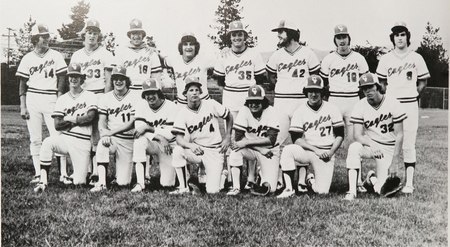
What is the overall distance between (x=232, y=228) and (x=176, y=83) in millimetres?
1897

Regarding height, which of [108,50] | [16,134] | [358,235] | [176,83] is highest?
[108,50]

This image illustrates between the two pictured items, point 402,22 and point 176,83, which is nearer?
point 402,22

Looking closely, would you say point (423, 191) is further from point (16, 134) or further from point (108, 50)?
point (16, 134)

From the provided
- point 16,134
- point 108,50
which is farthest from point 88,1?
point 16,134

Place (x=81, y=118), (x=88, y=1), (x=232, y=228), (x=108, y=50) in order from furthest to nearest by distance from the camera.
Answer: (x=108, y=50) → (x=81, y=118) → (x=88, y=1) → (x=232, y=228)

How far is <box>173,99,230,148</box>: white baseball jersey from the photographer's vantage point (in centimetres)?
475

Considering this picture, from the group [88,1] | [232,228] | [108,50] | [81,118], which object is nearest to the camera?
[232,228]

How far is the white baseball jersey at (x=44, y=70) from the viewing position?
16.3 feet

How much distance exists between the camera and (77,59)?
505 centimetres

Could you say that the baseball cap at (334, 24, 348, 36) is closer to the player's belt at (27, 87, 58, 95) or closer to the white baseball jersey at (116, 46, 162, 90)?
the white baseball jersey at (116, 46, 162, 90)

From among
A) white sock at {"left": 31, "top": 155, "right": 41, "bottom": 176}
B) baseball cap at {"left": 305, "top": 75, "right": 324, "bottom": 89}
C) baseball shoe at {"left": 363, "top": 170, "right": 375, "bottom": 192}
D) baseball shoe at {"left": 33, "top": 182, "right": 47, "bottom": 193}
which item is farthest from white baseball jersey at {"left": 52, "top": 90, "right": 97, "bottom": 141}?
baseball shoe at {"left": 363, "top": 170, "right": 375, "bottom": 192}

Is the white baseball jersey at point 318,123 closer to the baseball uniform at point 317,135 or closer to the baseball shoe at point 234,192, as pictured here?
the baseball uniform at point 317,135

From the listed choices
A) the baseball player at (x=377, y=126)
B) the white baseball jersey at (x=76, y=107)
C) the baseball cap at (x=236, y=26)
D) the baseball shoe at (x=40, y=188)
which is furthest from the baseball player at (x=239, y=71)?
the baseball shoe at (x=40, y=188)

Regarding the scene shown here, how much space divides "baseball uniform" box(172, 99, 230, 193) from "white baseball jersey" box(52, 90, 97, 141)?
0.86 metres
